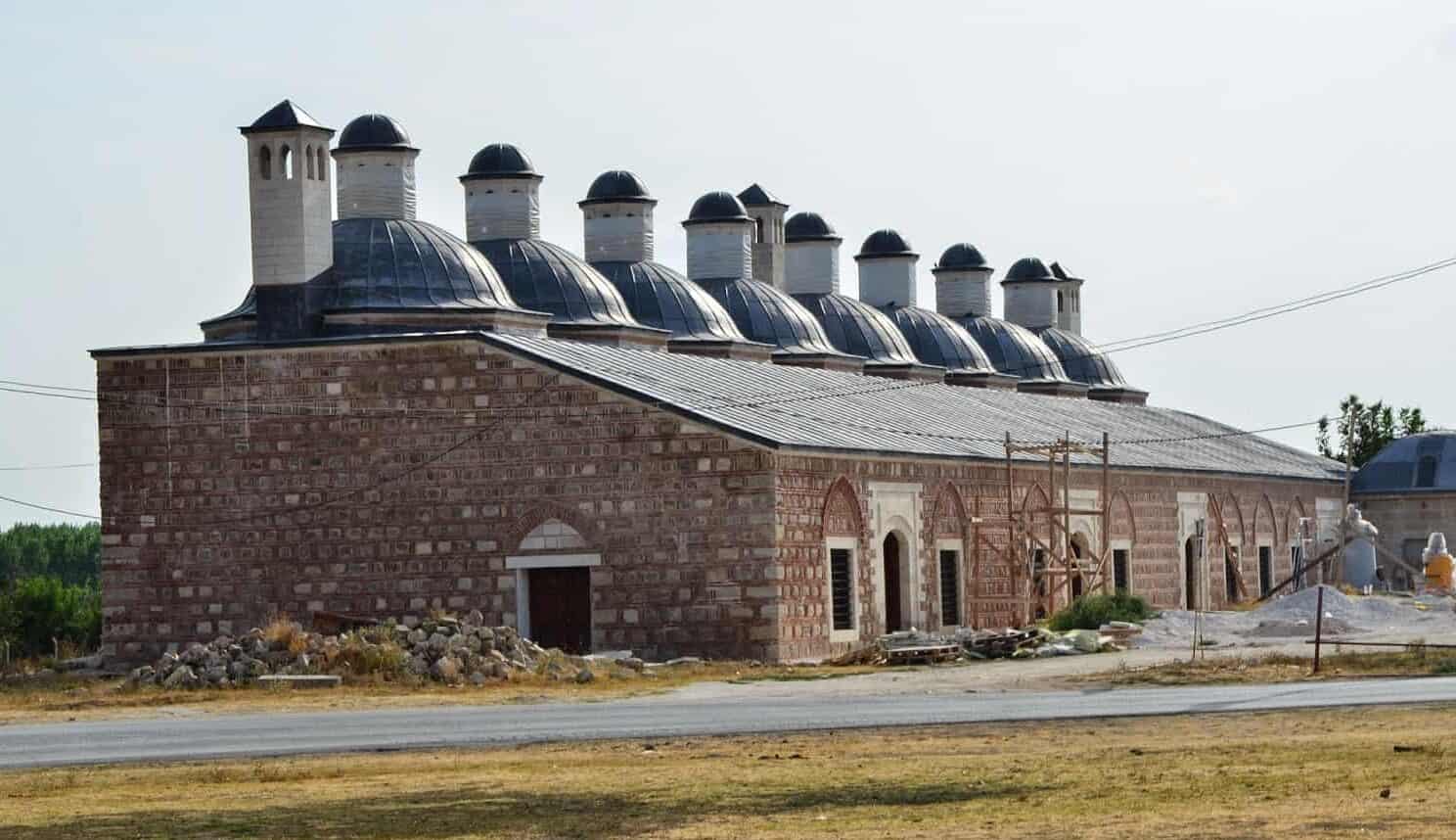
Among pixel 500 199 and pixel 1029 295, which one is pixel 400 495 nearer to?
pixel 500 199

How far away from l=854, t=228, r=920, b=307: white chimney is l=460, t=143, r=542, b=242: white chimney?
69.7 feet

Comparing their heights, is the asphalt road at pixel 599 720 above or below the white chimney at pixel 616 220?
below

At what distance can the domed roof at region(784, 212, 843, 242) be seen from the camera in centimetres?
7088

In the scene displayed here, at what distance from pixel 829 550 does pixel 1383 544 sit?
Result: 3699cm

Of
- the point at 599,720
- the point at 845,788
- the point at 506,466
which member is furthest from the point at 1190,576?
the point at 845,788

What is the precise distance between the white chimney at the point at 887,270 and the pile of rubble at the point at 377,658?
123ft

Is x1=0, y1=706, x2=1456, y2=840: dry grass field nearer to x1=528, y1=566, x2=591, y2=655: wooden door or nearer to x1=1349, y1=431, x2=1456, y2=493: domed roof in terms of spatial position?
x1=528, y1=566, x2=591, y2=655: wooden door

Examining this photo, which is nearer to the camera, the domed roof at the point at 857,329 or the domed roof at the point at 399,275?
the domed roof at the point at 399,275

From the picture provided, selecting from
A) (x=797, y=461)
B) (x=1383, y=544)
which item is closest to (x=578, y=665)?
(x=797, y=461)

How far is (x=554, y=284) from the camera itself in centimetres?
5378

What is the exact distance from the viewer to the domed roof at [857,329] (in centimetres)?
6794

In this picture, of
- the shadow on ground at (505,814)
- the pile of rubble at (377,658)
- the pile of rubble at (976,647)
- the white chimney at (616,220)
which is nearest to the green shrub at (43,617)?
the white chimney at (616,220)

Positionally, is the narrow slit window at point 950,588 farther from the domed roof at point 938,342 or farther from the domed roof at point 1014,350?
the domed roof at point 1014,350

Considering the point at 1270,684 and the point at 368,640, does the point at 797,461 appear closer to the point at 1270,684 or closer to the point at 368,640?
the point at 368,640
